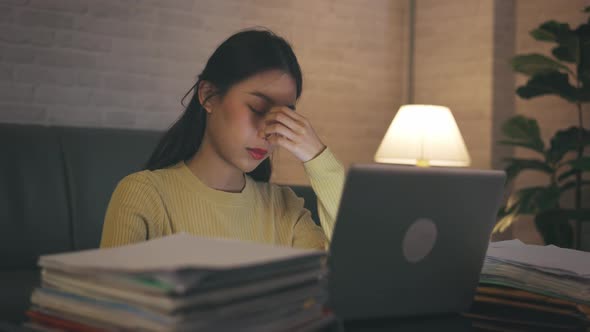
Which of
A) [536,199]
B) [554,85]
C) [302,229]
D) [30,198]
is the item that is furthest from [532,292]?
[554,85]

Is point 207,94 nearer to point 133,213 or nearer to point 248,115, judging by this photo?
point 248,115

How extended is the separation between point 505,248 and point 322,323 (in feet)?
1.90

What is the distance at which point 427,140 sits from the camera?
→ 3.25 m

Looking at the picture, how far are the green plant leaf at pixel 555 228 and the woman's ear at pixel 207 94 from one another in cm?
238

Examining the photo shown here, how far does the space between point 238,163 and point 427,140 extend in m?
1.95

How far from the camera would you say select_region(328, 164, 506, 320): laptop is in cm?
86

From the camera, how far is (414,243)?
91 cm

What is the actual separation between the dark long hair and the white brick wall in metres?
1.65

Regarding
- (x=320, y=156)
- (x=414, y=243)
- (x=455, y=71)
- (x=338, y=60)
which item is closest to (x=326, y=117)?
(x=338, y=60)

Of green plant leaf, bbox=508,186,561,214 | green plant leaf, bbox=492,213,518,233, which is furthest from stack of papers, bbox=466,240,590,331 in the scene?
green plant leaf, bbox=492,213,518,233

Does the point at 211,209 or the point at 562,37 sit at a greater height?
the point at 562,37

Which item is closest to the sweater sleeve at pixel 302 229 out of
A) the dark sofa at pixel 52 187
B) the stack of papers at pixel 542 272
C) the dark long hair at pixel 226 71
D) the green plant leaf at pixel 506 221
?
the dark long hair at pixel 226 71

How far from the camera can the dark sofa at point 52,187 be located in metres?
2.45

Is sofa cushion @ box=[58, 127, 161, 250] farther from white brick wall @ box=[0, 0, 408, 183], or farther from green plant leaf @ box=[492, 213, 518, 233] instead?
green plant leaf @ box=[492, 213, 518, 233]
